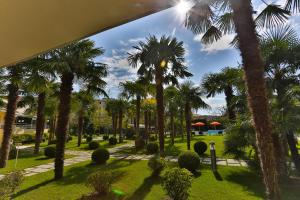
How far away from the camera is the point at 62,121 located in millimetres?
10875

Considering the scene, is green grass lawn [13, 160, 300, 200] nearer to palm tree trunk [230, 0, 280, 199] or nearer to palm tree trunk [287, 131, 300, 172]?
palm tree trunk [287, 131, 300, 172]

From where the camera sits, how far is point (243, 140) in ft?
35.0

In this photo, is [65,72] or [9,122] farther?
[9,122]

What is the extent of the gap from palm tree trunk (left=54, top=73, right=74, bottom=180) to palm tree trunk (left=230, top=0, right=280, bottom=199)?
8968 mm

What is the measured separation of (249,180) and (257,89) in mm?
6798

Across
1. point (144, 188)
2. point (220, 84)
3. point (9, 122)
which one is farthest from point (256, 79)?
point (9, 122)

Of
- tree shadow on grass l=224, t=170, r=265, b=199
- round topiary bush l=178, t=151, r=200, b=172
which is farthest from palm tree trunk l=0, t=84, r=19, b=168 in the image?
tree shadow on grass l=224, t=170, r=265, b=199

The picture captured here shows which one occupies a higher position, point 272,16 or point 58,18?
point 272,16

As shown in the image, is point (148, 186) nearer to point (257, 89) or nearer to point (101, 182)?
point (101, 182)

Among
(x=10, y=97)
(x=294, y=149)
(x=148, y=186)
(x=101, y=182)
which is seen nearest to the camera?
(x=101, y=182)

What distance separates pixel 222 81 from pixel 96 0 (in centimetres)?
1652

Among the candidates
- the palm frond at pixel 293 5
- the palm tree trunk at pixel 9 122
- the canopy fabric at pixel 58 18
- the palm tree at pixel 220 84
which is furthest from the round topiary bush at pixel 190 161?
the palm tree trunk at pixel 9 122

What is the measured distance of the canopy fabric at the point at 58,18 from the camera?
2.01 metres

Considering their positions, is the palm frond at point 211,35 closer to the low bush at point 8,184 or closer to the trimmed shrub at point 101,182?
the trimmed shrub at point 101,182
